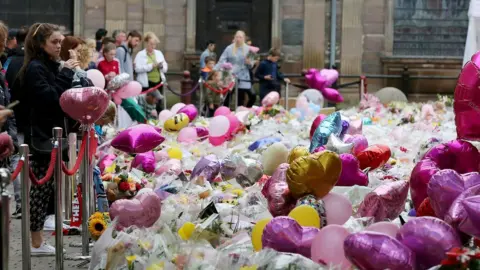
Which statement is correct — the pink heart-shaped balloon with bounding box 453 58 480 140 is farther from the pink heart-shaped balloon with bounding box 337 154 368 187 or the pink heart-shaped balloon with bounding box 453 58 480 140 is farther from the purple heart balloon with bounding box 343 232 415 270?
the purple heart balloon with bounding box 343 232 415 270

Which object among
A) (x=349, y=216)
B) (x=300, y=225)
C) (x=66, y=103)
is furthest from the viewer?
(x=66, y=103)

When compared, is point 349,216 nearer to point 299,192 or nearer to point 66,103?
point 299,192

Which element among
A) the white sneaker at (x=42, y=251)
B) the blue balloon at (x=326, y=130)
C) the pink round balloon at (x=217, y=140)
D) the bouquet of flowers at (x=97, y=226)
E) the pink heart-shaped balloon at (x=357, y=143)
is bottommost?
the white sneaker at (x=42, y=251)

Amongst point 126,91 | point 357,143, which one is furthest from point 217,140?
point 357,143

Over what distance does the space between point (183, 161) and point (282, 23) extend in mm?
15354

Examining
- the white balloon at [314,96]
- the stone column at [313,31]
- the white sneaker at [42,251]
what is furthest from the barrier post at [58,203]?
the stone column at [313,31]

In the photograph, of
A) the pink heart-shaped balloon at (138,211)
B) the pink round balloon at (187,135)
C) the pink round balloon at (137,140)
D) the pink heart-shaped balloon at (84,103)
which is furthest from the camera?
the pink round balloon at (187,135)

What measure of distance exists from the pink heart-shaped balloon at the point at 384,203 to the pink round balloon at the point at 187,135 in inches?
234

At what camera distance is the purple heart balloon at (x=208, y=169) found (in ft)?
30.2

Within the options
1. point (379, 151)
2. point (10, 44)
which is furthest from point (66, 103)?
point (10, 44)

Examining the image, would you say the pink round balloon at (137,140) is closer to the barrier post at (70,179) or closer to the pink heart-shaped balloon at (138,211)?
the barrier post at (70,179)

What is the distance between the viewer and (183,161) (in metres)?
10.9

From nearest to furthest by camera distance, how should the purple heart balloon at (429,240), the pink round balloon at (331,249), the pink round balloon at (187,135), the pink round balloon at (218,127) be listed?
1. the purple heart balloon at (429,240)
2. the pink round balloon at (331,249)
3. the pink round balloon at (218,127)
4. the pink round balloon at (187,135)

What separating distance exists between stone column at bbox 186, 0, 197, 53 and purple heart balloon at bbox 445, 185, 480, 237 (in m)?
19.8
